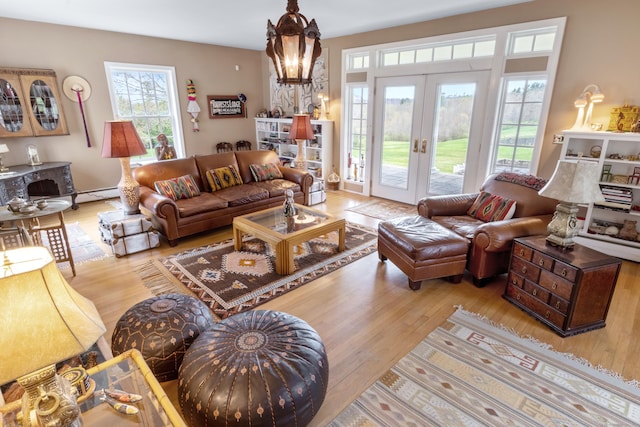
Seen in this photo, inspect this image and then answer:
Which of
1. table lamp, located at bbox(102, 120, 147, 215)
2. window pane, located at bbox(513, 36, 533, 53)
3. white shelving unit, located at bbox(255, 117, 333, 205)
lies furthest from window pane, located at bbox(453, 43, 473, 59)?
table lamp, located at bbox(102, 120, 147, 215)

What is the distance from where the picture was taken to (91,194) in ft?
18.5

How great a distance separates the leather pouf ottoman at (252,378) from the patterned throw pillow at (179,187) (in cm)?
279

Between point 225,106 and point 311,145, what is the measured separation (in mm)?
2052

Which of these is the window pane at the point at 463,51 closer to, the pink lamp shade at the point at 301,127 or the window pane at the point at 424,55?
the window pane at the point at 424,55

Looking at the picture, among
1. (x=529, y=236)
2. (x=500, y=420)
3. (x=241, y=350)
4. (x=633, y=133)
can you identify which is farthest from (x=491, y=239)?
(x=241, y=350)

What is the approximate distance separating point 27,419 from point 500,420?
206 cm

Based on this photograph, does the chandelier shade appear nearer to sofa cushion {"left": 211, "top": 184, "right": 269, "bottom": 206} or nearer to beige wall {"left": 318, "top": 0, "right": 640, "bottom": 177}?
sofa cushion {"left": 211, "top": 184, "right": 269, "bottom": 206}

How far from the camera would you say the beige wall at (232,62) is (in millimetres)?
3500

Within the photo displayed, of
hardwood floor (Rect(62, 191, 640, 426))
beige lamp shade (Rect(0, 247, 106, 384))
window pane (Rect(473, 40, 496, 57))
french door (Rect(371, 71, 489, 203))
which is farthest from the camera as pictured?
french door (Rect(371, 71, 489, 203))

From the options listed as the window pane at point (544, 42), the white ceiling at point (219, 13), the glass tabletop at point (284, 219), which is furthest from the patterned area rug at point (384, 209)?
the white ceiling at point (219, 13)

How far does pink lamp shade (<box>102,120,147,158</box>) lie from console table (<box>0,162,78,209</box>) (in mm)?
1683

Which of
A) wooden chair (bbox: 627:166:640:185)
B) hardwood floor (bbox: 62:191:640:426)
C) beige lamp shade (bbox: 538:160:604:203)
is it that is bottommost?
hardwood floor (bbox: 62:191:640:426)

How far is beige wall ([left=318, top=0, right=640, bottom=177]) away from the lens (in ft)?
11.2

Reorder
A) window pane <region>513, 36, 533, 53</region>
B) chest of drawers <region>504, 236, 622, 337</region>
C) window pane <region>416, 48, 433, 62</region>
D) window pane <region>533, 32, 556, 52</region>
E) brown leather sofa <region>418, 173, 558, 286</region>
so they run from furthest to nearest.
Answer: window pane <region>416, 48, 433, 62</region> < window pane <region>513, 36, 533, 53</region> < window pane <region>533, 32, 556, 52</region> < brown leather sofa <region>418, 173, 558, 286</region> < chest of drawers <region>504, 236, 622, 337</region>
